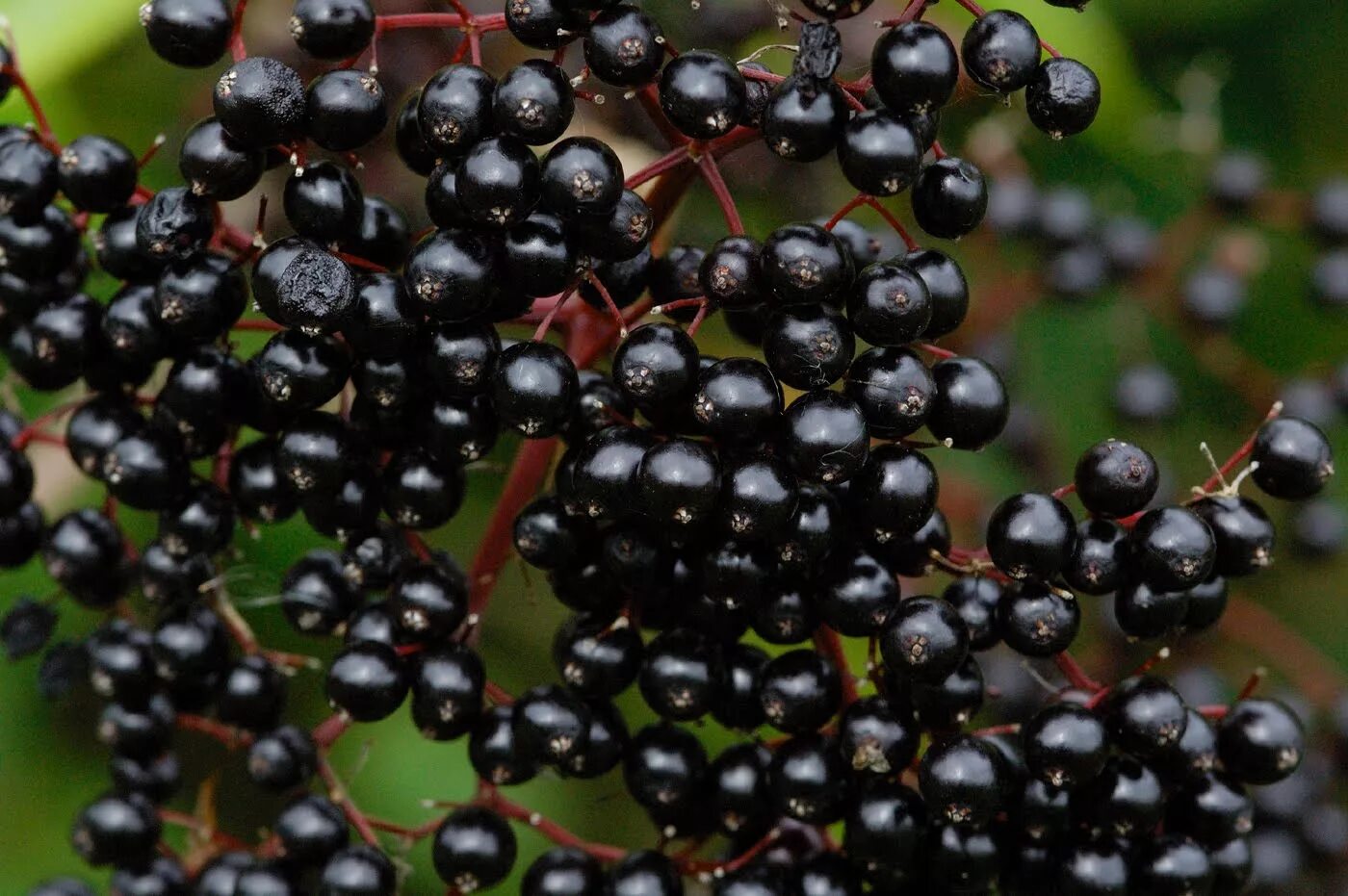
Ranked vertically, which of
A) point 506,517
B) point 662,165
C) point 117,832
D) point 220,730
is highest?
point 662,165

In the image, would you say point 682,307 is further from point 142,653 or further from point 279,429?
point 142,653

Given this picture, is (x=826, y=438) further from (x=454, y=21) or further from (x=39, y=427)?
(x=39, y=427)

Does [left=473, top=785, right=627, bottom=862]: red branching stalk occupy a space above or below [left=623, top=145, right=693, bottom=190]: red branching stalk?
below

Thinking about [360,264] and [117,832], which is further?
[117,832]

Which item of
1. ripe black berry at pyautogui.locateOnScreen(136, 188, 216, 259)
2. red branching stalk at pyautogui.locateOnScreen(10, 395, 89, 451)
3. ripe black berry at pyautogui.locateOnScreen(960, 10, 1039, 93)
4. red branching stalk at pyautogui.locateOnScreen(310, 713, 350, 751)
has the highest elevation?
ripe black berry at pyautogui.locateOnScreen(960, 10, 1039, 93)

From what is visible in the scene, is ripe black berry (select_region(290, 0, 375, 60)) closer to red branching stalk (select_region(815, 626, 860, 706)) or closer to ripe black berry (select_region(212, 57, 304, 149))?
ripe black berry (select_region(212, 57, 304, 149))

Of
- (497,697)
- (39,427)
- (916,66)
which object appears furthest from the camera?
(39,427)

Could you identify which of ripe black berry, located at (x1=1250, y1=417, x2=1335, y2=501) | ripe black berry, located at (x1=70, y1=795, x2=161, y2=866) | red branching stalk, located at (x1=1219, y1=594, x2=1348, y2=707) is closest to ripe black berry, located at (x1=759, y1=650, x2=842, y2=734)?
ripe black berry, located at (x1=1250, y1=417, x2=1335, y2=501)

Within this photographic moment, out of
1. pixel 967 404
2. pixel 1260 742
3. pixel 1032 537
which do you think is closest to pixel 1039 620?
pixel 1032 537

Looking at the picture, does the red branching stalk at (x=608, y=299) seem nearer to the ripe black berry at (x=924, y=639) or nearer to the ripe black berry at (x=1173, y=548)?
the ripe black berry at (x=924, y=639)

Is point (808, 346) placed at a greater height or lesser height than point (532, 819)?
greater
